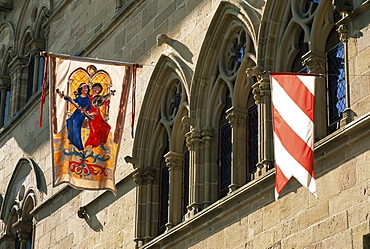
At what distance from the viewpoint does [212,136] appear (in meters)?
18.6

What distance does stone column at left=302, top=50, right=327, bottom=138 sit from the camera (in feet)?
52.6

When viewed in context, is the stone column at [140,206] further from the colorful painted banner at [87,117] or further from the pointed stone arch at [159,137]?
the colorful painted banner at [87,117]

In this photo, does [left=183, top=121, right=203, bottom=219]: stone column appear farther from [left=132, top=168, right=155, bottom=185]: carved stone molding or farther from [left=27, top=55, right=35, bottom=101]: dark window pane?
[left=27, top=55, right=35, bottom=101]: dark window pane

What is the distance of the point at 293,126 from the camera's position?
47.2 ft

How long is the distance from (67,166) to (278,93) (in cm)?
515

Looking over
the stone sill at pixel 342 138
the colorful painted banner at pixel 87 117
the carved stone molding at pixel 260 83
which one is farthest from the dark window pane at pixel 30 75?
the stone sill at pixel 342 138

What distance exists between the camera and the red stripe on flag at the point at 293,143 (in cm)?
1404

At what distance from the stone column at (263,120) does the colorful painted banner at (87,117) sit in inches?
102

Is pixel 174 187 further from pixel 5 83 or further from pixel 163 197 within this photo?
pixel 5 83

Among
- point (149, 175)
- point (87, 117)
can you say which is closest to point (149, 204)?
point (149, 175)

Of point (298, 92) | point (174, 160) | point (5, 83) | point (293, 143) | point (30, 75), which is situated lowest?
point (293, 143)

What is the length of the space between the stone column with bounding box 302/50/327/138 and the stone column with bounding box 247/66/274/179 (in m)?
0.98

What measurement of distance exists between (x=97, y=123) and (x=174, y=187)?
69.2 inches

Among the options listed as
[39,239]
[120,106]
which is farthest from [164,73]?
[39,239]
